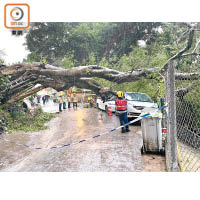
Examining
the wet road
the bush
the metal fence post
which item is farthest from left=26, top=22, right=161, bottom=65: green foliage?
the metal fence post

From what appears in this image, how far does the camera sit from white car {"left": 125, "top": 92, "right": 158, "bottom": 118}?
5.76 m

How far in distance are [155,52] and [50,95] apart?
3331 millimetres

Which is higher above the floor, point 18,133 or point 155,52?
point 155,52

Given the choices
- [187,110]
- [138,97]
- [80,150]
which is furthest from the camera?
[138,97]

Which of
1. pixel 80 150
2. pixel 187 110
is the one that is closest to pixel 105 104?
pixel 80 150

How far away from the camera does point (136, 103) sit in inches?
231

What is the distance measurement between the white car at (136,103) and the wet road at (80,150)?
15.6 inches

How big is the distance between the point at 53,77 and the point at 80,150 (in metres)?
2.77

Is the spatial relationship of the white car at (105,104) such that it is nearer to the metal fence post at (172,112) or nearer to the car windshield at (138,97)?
the car windshield at (138,97)

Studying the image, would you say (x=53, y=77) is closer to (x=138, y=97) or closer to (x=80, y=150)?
(x=138, y=97)
